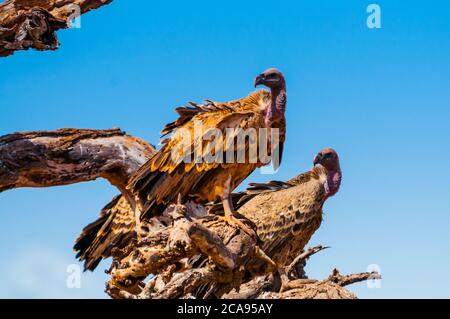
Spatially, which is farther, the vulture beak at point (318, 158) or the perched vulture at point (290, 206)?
the vulture beak at point (318, 158)

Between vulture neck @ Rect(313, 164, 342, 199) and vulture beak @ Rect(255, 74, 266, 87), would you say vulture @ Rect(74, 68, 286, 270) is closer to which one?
vulture beak @ Rect(255, 74, 266, 87)

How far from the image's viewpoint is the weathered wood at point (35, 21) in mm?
12992

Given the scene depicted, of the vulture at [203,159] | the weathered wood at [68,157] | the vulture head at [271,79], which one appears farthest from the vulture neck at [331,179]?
the vulture at [203,159]

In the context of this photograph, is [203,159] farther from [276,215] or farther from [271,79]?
[276,215]

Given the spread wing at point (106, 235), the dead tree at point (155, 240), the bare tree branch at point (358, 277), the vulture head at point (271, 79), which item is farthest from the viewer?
the spread wing at point (106, 235)

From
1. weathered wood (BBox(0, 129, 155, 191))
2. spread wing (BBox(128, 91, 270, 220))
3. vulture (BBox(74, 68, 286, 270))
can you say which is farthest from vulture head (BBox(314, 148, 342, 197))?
spread wing (BBox(128, 91, 270, 220))

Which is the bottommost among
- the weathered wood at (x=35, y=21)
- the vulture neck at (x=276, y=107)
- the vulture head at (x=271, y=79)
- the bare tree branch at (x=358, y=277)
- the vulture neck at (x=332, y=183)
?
the bare tree branch at (x=358, y=277)

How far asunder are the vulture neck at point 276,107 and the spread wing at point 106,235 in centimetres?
367

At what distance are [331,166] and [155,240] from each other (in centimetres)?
723

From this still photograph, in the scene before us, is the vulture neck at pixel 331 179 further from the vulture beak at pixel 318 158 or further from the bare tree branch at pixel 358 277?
the bare tree branch at pixel 358 277

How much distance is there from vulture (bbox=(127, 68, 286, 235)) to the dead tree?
0.40 m

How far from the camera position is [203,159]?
1112 centimetres
